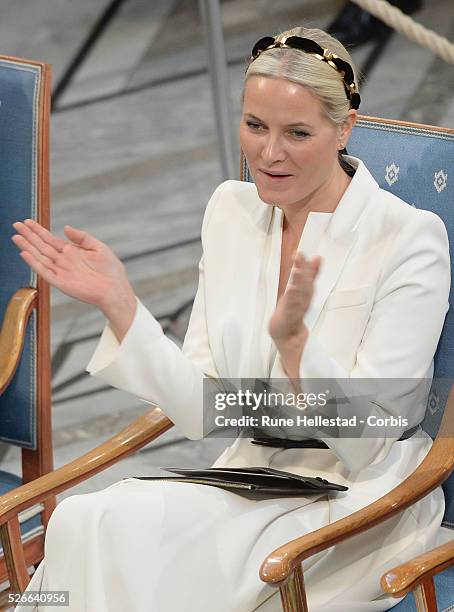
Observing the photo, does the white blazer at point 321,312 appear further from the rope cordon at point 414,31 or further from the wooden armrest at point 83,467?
the rope cordon at point 414,31

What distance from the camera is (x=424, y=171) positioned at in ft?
8.71

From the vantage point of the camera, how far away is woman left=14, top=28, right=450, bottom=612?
2.21 m

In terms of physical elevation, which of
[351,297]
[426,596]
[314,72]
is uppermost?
[314,72]

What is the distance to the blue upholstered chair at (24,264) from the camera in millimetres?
2949

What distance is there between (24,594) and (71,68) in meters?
5.26

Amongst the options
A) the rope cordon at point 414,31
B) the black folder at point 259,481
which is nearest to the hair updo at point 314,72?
the black folder at point 259,481

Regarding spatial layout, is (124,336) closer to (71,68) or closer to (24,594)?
(24,594)

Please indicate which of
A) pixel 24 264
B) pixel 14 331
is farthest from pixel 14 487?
pixel 24 264

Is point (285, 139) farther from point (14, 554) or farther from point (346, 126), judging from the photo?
point (14, 554)

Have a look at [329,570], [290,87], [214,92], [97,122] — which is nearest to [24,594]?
[329,570]

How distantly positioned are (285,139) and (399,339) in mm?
437

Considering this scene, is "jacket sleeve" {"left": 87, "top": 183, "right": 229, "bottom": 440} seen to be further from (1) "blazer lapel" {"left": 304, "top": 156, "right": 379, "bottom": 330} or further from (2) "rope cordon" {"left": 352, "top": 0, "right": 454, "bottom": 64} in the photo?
(2) "rope cordon" {"left": 352, "top": 0, "right": 454, "bottom": 64}

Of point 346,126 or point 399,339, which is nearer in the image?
point 399,339

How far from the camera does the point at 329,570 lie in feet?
7.68
